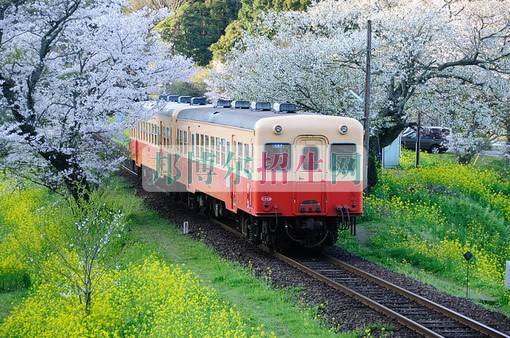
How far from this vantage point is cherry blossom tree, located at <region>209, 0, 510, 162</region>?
2288cm

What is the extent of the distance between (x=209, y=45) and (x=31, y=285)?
1462 inches

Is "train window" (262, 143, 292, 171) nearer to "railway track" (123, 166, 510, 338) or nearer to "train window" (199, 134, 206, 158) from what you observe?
"railway track" (123, 166, 510, 338)

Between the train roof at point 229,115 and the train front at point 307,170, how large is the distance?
402 mm

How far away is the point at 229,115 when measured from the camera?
16.3 meters

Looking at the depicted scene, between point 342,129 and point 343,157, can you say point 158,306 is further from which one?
point 342,129

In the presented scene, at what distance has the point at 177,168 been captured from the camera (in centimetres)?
2102

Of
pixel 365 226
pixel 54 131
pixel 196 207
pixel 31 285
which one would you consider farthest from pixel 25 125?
pixel 365 226

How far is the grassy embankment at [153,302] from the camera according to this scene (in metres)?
10.1

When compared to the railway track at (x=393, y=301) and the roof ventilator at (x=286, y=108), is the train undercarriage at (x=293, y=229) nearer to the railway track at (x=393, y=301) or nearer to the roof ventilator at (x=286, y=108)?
the railway track at (x=393, y=301)

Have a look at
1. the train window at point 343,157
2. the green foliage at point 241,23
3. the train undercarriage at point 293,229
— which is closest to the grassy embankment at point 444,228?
the train undercarriage at point 293,229

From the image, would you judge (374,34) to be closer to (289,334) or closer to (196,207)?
(196,207)

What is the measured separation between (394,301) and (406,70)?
12271mm

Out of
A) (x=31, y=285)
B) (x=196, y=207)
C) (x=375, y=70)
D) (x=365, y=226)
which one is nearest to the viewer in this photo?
(x=31, y=285)

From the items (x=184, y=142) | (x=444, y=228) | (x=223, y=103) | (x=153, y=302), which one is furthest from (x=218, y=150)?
(x=444, y=228)
